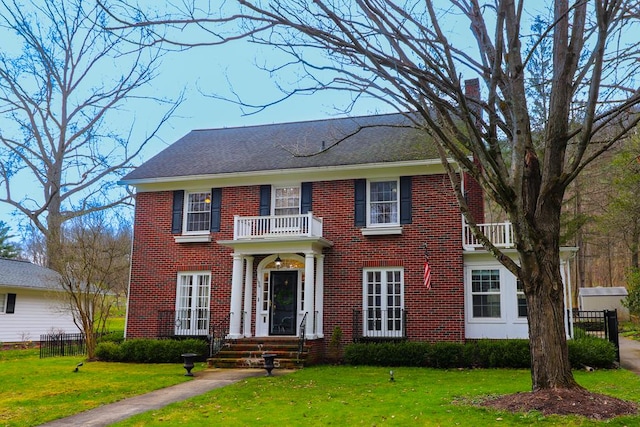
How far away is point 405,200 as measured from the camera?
16.7 meters

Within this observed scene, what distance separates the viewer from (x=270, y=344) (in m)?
15.7

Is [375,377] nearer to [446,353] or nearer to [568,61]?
[446,353]

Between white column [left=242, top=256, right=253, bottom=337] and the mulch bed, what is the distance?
972 cm

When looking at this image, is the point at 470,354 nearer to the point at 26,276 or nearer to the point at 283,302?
the point at 283,302

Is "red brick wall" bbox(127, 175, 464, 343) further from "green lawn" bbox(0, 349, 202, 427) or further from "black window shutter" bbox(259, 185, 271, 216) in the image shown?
"green lawn" bbox(0, 349, 202, 427)

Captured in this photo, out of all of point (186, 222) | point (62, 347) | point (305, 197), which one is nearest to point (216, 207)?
point (186, 222)

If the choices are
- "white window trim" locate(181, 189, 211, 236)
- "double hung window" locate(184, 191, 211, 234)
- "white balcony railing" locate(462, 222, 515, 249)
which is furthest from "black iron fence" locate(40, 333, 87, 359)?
"white balcony railing" locate(462, 222, 515, 249)

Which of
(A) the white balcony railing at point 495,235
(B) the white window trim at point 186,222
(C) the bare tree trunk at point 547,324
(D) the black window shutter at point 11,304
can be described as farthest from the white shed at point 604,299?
(D) the black window shutter at point 11,304

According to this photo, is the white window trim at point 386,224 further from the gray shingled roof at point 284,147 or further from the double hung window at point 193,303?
the double hung window at point 193,303

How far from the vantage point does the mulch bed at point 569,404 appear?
24.2 feet

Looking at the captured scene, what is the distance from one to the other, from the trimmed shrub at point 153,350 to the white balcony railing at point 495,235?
27.7ft

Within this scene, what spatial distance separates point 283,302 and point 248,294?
1141mm

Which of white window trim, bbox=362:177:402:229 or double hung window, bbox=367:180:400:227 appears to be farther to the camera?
double hung window, bbox=367:180:400:227

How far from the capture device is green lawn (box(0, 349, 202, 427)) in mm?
9109
